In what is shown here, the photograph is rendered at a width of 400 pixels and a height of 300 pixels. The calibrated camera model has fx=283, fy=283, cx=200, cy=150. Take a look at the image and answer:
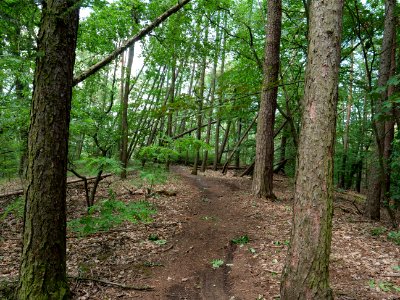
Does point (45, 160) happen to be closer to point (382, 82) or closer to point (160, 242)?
point (160, 242)

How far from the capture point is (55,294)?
3541 millimetres

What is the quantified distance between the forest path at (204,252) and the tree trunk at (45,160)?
59.1 inches

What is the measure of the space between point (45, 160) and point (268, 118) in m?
6.87

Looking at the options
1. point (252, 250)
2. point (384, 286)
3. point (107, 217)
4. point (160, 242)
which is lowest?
point (160, 242)

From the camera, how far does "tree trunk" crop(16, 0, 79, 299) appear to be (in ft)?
11.3

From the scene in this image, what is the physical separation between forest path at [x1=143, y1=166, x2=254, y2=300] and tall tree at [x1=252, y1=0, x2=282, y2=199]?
1.09 m

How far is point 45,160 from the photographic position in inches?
136

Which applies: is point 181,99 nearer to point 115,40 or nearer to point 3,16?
point 3,16

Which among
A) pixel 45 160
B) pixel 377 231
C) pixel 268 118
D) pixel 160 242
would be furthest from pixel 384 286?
pixel 268 118

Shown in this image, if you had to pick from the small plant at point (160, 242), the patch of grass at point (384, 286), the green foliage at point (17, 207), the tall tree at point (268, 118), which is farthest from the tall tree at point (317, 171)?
the tall tree at point (268, 118)

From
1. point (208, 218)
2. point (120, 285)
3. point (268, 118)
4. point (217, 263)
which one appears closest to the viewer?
point (120, 285)

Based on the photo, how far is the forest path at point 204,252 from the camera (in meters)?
4.20

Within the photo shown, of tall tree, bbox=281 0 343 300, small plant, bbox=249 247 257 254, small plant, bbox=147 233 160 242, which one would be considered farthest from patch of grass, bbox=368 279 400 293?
small plant, bbox=147 233 160 242

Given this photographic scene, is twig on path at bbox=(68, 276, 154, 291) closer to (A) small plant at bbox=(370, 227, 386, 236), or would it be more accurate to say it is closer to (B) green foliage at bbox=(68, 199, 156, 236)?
(B) green foliage at bbox=(68, 199, 156, 236)
